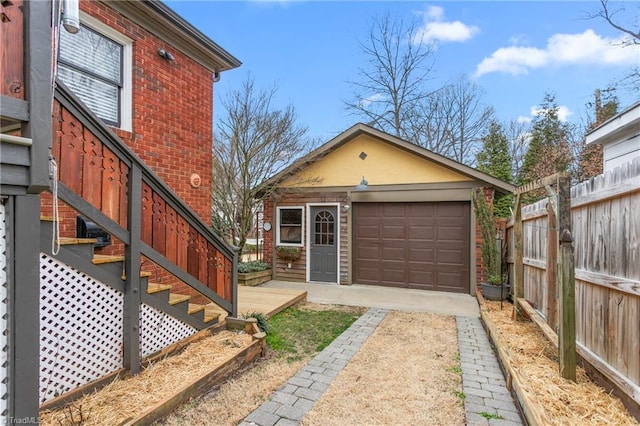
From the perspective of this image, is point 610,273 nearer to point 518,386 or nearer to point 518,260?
point 518,386

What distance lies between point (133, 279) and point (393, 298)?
5.67 meters

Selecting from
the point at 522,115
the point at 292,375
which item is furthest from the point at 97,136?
the point at 522,115

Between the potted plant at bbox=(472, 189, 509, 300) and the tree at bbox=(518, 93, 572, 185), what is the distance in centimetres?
834

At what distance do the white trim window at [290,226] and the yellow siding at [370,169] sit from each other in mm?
767

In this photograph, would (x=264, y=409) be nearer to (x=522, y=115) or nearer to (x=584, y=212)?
(x=584, y=212)

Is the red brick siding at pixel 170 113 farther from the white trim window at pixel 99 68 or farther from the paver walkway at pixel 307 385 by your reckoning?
the paver walkway at pixel 307 385

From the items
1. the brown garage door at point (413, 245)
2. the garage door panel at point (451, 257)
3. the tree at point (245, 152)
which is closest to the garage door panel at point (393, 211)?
the brown garage door at point (413, 245)

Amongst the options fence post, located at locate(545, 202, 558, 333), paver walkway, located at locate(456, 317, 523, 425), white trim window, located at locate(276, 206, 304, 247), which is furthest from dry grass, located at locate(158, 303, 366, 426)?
white trim window, located at locate(276, 206, 304, 247)

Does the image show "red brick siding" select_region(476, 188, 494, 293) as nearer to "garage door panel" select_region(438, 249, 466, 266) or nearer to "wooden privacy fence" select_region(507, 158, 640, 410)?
"garage door panel" select_region(438, 249, 466, 266)

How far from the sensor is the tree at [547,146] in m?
13.4

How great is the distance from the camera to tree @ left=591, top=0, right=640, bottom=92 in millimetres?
10499

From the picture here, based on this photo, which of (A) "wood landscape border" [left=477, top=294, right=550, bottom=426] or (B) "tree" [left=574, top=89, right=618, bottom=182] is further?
(B) "tree" [left=574, top=89, right=618, bottom=182]

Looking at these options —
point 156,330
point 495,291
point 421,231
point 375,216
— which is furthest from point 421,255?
point 156,330

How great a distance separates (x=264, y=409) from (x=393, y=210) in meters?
6.57
